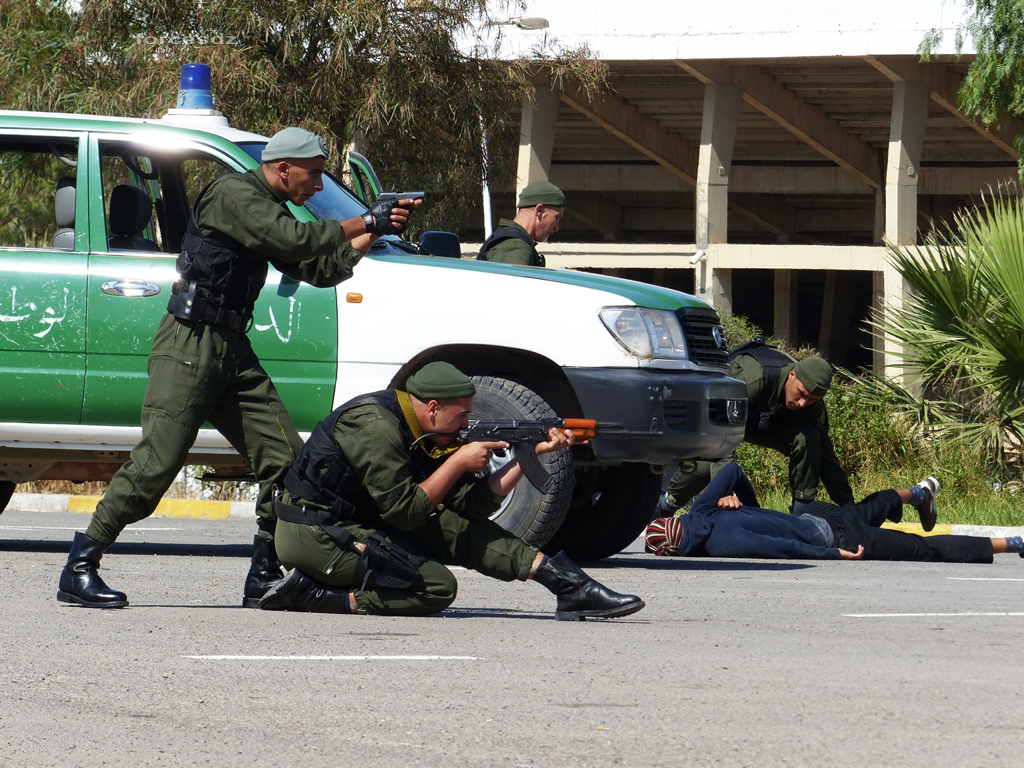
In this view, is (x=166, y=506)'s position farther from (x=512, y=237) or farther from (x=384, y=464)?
(x=384, y=464)

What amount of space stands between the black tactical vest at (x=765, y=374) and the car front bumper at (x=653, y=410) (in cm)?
153

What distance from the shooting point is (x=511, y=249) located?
8.80 m

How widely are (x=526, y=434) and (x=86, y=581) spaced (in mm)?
1758

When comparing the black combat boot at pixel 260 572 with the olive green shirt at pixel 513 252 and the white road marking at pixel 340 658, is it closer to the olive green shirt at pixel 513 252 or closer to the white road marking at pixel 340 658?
the white road marking at pixel 340 658

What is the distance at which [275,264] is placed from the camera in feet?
20.7

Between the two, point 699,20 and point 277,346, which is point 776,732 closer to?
point 277,346

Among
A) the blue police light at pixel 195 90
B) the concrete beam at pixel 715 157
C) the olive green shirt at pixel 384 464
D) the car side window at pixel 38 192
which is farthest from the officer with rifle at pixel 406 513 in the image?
the concrete beam at pixel 715 157

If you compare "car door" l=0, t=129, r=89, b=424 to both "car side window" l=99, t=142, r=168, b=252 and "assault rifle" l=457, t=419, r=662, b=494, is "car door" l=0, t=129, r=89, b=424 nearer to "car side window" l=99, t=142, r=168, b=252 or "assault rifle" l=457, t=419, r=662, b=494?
"car side window" l=99, t=142, r=168, b=252

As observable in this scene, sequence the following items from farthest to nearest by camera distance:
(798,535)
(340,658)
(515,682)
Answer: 1. (798,535)
2. (340,658)
3. (515,682)

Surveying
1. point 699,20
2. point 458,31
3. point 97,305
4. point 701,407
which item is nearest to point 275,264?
point 97,305

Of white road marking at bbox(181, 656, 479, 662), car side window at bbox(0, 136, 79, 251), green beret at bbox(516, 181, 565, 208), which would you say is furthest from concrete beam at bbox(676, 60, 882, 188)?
white road marking at bbox(181, 656, 479, 662)

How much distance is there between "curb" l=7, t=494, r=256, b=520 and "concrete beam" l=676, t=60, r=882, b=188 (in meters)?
12.0

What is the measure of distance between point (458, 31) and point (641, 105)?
41.0ft

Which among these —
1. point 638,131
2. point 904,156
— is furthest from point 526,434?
point 638,131
